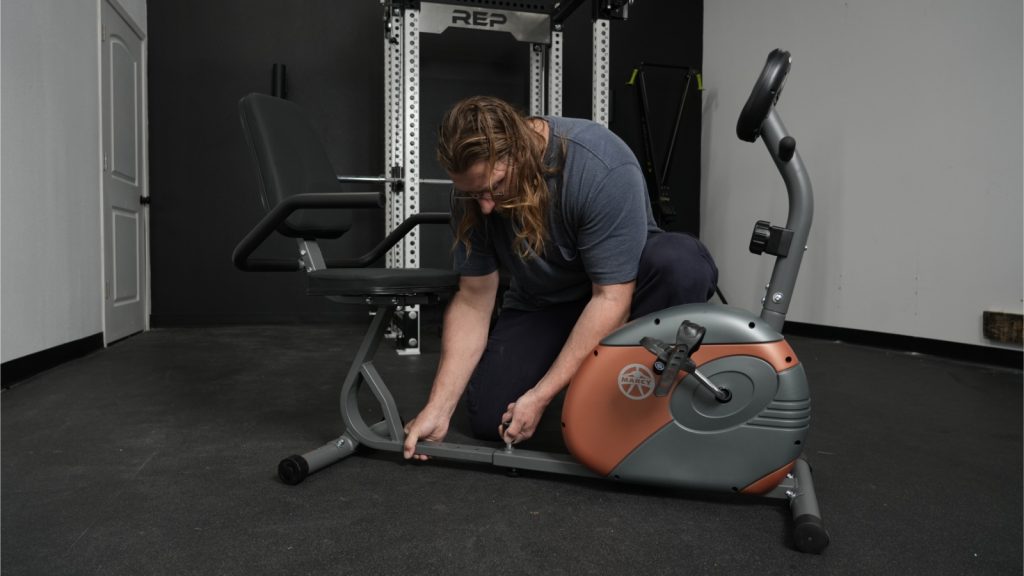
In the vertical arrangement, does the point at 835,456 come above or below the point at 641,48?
below

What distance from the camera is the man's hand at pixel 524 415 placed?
4.15 ft

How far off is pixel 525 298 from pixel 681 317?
61 cm

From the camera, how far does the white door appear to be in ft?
10.6

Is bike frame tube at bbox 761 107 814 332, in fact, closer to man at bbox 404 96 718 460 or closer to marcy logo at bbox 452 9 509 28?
man at bbox 404 96 718 460

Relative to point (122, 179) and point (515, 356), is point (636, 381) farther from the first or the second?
point (122, 179)

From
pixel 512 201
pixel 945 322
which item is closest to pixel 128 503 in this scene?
pixel 512 201

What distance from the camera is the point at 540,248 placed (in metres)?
1.33

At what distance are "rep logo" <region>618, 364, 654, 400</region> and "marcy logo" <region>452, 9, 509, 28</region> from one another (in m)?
2.55

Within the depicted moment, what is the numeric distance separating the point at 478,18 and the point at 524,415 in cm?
249

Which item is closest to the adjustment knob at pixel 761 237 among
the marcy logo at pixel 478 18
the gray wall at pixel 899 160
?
the gray wall at pixel 899 160

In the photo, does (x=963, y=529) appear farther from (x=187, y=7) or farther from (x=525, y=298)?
(x=187, y=7)

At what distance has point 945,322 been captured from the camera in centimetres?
289

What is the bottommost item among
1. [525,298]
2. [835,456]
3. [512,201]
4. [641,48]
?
[835,456]

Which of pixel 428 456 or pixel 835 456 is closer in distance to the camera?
pixel 428 456
